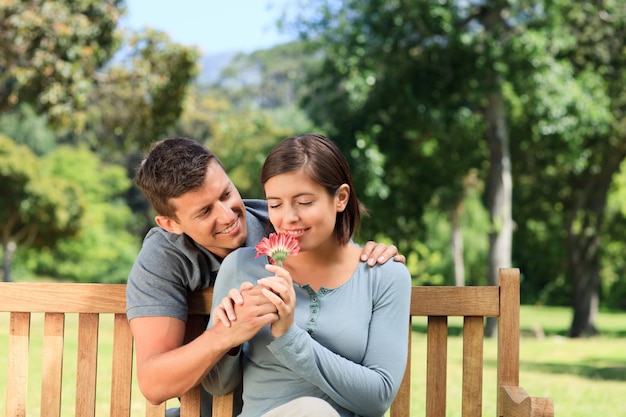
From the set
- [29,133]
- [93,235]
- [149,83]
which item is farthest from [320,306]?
[29,133]

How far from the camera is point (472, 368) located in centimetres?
327

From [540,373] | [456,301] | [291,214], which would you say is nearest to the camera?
[291,214]

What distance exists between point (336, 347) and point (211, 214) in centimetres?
60

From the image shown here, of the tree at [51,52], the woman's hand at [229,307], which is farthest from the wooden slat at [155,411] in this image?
the tree at [51,52]

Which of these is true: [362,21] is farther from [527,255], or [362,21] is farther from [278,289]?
[527,255]

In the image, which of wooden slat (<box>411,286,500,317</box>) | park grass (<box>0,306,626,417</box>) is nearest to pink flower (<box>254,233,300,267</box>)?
wooden slat (<box>411,286,500,317</box>)

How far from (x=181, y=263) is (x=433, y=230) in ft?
88.8

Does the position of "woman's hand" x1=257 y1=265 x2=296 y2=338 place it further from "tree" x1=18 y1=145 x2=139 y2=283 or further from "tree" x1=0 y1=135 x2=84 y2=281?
"tree" x1=18 y1=145 x2=139 y2=283

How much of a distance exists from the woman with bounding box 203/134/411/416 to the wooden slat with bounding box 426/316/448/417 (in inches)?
17.3

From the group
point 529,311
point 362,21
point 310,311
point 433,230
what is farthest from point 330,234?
point 529,311

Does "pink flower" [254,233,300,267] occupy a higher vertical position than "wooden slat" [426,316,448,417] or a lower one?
higher

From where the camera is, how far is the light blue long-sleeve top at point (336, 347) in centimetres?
266

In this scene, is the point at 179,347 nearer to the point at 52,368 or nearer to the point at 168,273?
the point at 168,273

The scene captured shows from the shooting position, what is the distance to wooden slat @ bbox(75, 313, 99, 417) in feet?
10.9
